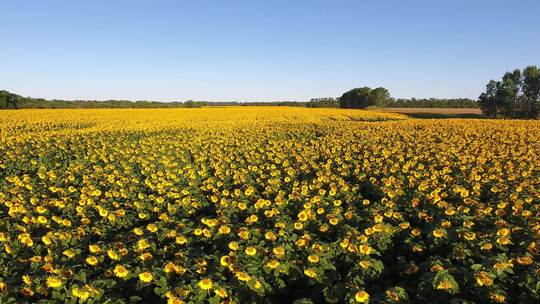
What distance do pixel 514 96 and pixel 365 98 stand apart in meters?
31.9

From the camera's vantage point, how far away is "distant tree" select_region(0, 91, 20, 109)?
55.7 metres

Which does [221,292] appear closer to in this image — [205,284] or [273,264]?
[205,284]

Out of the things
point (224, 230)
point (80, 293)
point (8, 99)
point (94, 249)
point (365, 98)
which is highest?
Result: point (365, 98)

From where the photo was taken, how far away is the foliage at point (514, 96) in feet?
199

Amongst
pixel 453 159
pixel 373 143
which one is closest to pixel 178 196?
pixel 453 159

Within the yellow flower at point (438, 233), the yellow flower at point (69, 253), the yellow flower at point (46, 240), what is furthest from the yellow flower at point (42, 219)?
the yellow flower at point (438, 233)

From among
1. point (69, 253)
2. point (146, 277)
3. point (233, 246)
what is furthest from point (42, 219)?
point (233, 246)

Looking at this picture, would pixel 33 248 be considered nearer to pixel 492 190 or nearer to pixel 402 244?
pixel 402 244

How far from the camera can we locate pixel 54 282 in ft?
14.0

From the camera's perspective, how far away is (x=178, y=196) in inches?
296

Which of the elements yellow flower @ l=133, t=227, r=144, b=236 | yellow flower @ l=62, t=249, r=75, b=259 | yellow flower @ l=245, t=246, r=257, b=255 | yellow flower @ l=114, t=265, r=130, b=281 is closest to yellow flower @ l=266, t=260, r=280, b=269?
yellow flower @ l=245, t=246, r=257, b=255

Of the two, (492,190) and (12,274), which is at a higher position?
(492,190)

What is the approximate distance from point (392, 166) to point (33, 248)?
26.7ft

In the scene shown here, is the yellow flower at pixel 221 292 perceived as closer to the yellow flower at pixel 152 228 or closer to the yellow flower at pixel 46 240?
the yellow flower at pixel 152 228
